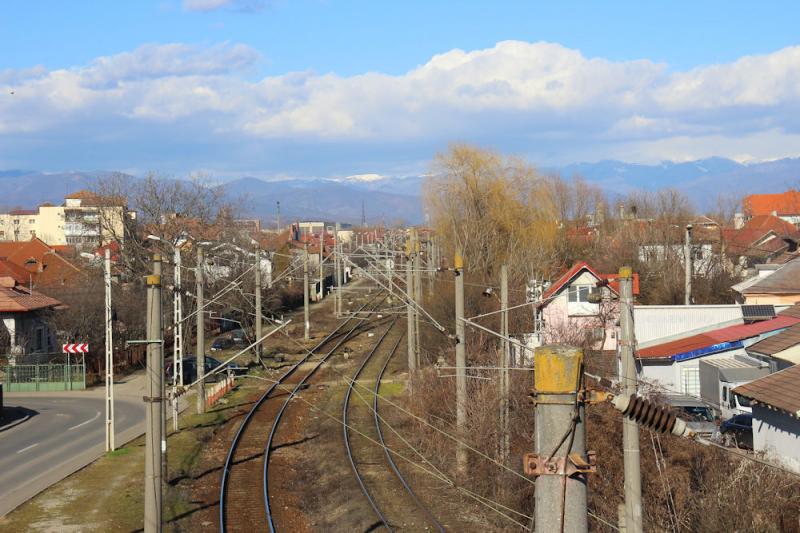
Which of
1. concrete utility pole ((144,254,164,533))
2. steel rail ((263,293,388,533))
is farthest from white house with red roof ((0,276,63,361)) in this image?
concrete utility pole ((144,254,164,533))

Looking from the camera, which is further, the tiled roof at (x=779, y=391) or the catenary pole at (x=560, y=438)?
the tiled roof at (x=779, y=391)

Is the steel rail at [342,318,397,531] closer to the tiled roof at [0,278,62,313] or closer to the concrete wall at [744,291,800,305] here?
the tiled roof at [0,278,62,313]

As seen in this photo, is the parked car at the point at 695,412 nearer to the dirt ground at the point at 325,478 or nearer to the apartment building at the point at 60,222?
the dirt ground at the point at 325,478

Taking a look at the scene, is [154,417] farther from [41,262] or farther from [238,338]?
[41,262]

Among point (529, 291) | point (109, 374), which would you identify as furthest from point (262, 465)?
point (529, 291)

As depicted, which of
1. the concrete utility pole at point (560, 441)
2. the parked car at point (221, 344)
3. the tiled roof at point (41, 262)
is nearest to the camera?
the concrete utility pole at point (560, 441)

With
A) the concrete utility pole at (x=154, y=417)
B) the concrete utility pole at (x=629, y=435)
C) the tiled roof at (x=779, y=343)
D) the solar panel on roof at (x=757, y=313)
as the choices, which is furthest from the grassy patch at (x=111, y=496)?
the solar panel on roof at (x=757, y=313)

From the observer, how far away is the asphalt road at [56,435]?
19.5m

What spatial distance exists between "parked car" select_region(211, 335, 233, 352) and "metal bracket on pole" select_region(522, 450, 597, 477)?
41394 mm

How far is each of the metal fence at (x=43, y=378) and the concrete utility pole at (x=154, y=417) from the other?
2566 centimetres

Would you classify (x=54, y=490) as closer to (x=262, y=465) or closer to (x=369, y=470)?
(x=262, y=465)

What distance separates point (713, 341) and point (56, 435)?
65.5 feet

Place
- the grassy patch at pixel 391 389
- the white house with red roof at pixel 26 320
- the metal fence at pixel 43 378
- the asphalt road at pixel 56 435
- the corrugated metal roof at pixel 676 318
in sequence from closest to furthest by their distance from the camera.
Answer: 1. the asphalt road at pixel 56 435
2. the grassy patch at pixel 391 389
3. the corrugated metal roof at pixel 676 318
4. the metal fence at pixel 43 378
5. the white house with red roof at pixel 26 320

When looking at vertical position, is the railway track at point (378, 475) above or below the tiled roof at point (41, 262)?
below
